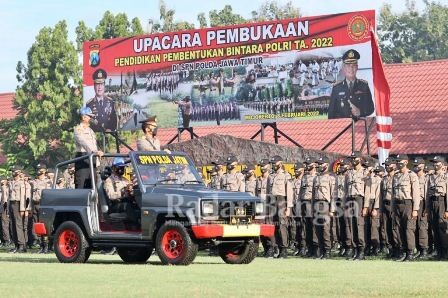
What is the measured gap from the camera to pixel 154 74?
3172 centimetres

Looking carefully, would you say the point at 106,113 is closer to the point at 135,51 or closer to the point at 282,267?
the point at 135,51

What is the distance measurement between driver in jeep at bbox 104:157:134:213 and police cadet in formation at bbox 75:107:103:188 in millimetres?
376

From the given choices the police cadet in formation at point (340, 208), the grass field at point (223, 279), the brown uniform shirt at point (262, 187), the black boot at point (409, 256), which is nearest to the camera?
the grass field at point (223, 279)

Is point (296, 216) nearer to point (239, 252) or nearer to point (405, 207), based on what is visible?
point (405, 207)

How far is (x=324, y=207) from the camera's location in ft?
77.1

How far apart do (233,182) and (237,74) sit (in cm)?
581

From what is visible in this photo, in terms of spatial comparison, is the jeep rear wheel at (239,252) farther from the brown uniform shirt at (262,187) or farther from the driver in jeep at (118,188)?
the brown uniform shirt at (262,187)

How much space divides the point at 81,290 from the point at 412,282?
13.3ft

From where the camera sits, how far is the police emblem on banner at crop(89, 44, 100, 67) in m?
32.5

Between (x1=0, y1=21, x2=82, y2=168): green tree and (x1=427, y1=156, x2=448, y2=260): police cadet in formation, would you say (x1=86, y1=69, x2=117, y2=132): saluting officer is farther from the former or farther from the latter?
(x1=427, y1=156, x2=448, y2=260): police cadet in formation

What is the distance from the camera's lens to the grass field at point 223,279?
1336 cm

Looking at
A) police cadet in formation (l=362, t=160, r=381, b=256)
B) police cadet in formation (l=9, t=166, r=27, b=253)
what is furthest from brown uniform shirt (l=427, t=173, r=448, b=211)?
police cadet in formation (l=9, t=166, r=27, b=253)

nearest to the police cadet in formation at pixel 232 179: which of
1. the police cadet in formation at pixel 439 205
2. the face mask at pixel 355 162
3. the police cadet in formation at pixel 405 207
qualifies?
the face mask at pixel 355 162

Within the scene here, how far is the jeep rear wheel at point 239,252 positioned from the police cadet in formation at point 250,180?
5026 mm
